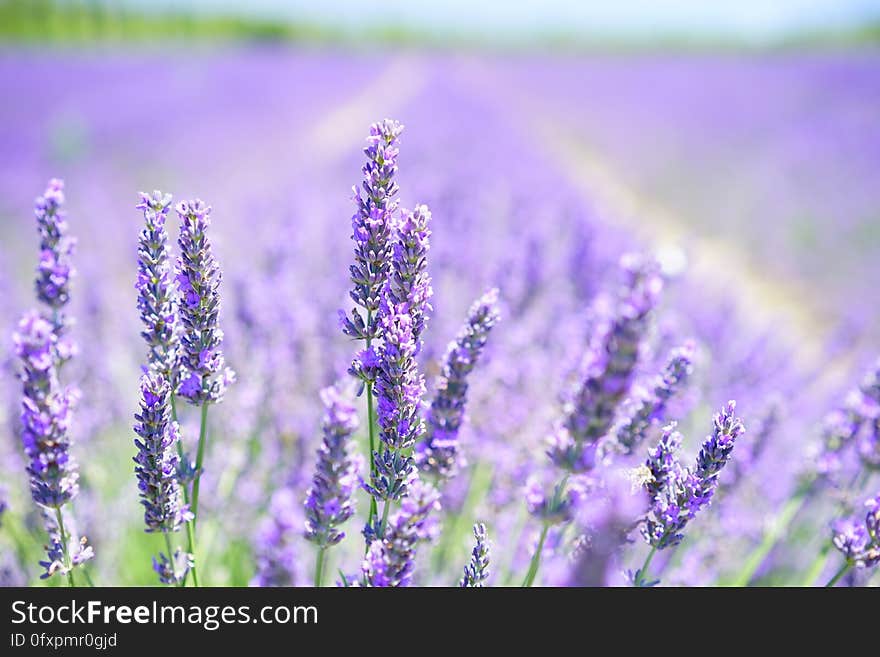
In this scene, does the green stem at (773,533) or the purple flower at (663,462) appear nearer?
the purple flower at (663,462)

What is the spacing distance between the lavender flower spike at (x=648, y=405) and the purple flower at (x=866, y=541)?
39 cm

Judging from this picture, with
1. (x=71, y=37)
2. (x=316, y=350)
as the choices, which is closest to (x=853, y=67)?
(x=316, y=350)

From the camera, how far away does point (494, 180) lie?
308 inches

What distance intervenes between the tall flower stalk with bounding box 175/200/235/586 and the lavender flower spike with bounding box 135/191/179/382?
0.02 metres

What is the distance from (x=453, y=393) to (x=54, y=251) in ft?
2.62

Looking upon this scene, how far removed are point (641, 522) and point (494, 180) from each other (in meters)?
7.01

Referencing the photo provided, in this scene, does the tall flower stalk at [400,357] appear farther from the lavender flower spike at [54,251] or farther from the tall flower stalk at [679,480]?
the lavender flower spike at [54,251]

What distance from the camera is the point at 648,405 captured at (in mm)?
1258

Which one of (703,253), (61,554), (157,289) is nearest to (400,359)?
(157,289)

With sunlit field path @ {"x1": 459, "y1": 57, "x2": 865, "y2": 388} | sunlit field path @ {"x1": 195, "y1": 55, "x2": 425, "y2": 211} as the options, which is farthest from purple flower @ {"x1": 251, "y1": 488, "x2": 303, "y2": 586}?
sunlit field path @ {"x1": 195, "y1": 55, "x2": 425, "y2": 211}

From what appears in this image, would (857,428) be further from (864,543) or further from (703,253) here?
(703,253)

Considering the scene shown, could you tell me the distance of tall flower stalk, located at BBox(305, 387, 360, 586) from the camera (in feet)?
3.07

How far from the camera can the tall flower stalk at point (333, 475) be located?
936 mm

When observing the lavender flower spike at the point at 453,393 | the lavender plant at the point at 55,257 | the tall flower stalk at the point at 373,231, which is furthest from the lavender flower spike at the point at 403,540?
the lavender plant at the point at 55,257
